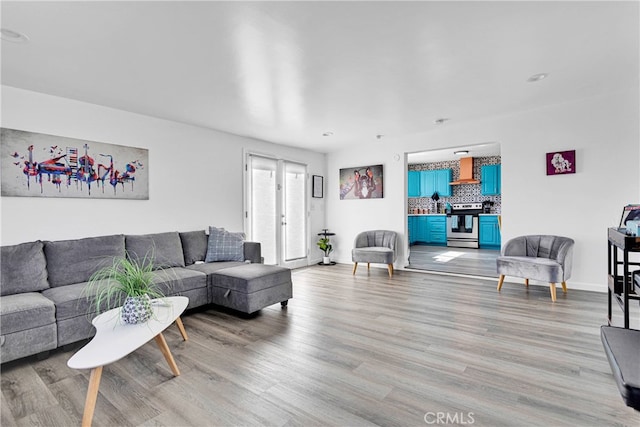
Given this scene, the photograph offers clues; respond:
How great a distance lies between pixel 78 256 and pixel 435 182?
8742 mm

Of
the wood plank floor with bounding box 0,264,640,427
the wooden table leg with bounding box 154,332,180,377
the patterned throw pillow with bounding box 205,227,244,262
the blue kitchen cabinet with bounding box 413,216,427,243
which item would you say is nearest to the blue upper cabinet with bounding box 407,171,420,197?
the blue kitchen cabinet with bounding box 413,216,427,243

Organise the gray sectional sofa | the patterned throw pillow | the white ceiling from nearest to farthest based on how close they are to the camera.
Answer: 1. the white ceiling
2. the gray sectional sofa
3. the patterned throw pillow

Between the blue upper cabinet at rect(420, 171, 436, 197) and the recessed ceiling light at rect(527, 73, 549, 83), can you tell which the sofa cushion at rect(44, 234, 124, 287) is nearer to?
the recessed ceiling light at rect(527, 73, 549, 83)

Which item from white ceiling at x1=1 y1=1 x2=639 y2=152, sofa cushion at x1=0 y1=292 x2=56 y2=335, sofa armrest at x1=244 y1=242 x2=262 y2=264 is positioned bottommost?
sofa cushion at x1=0 y1=292 x2=56 y2=335

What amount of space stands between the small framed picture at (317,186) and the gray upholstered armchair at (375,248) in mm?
1395

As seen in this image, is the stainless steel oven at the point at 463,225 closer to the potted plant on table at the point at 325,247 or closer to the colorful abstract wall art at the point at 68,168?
the potted plant on table at the point at 325,247

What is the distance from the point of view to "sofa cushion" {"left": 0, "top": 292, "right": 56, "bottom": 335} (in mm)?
2252

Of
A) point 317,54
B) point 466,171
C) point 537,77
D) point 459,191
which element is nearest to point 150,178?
point 317,54

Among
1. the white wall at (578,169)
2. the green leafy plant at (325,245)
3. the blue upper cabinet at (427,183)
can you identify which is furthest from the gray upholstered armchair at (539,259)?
the blue upper cabinet at (427,183)

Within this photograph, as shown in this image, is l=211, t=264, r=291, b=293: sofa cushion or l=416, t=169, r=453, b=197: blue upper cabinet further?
l=416, t=169, r=453, b=197: blue upper cabinet

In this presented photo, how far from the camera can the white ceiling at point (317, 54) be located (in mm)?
2021

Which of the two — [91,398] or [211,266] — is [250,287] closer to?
[211,266]

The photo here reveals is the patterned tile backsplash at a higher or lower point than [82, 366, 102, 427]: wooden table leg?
higher

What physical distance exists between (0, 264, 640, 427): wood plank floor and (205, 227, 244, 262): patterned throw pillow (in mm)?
932
